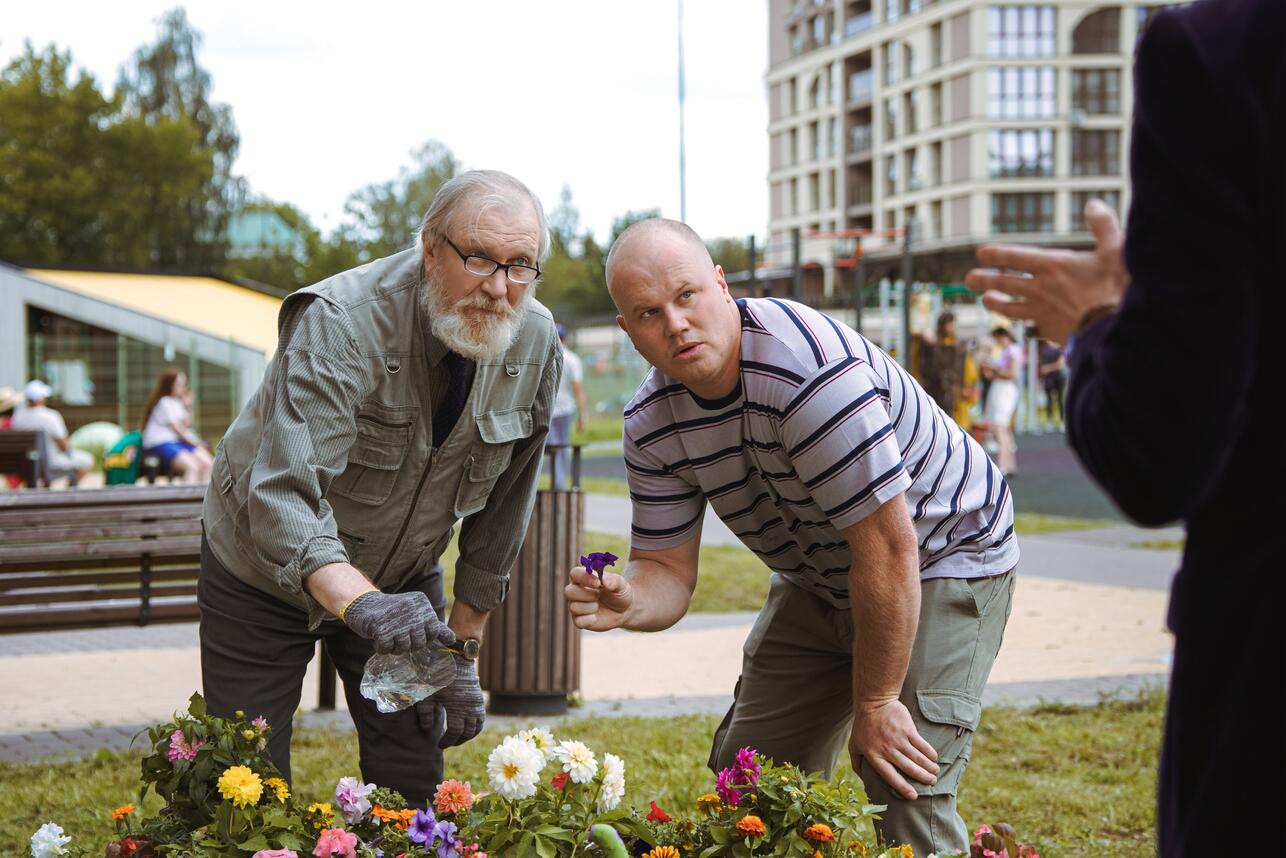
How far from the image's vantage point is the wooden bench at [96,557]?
5379 mm

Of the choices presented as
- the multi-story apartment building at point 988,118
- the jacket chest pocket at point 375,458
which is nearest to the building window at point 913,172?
the multi-story apartment building at point 988,118

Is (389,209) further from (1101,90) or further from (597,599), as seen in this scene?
(597,599)

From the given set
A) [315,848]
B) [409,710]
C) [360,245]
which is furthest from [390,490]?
[360,245]

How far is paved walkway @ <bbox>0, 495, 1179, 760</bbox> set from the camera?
586 cm

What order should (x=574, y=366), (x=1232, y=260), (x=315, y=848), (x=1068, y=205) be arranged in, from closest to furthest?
1. (x=1232, y=260)
2. (x=315, y=848)
3. (x=574, y=366)
4. (x=1068, y=205)

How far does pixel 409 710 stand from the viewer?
328 centimetres

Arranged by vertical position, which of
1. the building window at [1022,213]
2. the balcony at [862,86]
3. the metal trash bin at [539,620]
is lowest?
the metal trash bin at [539,620]

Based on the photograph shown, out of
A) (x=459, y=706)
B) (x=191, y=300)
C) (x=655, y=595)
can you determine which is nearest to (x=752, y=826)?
(x=655, y=595)

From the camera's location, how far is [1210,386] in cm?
134

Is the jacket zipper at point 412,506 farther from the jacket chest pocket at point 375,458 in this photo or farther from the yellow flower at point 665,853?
the yellow flower at point 665,853

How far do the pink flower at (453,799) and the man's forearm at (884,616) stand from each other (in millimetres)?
799

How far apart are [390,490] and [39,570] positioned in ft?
10.1

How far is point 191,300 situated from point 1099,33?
44.3 m

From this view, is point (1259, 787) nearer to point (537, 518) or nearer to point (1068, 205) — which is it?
point (537, 518)
